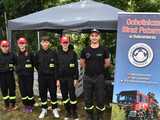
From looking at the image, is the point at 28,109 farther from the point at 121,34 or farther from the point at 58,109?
the point at 121,34

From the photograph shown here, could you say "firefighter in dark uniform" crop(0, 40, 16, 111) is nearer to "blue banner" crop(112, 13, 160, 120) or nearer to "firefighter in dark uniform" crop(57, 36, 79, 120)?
"firefighter in dark uniform" crop(57, 36, 79, 120)

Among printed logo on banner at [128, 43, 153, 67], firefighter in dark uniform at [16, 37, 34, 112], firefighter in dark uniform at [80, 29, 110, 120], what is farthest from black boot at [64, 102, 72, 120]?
printed logo on banner at [128, 43, 153, 67]

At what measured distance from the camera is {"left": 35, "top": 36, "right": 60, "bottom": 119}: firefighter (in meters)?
11.5

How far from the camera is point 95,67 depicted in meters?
10.7

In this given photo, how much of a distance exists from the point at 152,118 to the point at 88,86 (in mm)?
1568

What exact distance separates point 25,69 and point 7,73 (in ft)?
1.85

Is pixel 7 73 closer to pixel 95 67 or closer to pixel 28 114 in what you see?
pixel 28 114

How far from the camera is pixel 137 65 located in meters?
10.2

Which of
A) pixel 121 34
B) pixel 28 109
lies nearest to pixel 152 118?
pixel 121 34

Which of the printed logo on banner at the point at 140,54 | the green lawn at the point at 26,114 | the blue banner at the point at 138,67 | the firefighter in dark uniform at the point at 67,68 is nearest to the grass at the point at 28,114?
the green lawn at the point at 26,114

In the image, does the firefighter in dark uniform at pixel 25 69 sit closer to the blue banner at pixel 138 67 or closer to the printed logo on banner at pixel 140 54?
the blue banner at pixel 138 67

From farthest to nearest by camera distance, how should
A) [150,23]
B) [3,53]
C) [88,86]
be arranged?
1. [3,53]
2. [88,86]
3. [150,23]

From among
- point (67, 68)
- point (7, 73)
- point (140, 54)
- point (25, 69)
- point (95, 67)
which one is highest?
point (140, 54)

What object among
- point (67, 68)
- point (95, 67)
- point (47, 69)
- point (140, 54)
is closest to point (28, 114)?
point (47, 69)
